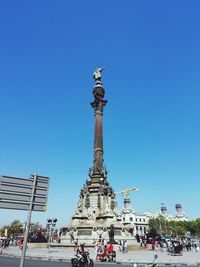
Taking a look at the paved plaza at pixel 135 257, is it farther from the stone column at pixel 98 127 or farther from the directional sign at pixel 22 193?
the stone column at pixel 98 127

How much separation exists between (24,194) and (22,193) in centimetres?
6

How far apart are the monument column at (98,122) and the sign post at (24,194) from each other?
4087cm

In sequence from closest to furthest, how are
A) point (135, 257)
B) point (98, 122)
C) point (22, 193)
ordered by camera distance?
1. point (22, 193)
2. point (135, 257)
3. point (98, 122)

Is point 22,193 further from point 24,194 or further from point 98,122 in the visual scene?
point 98,122

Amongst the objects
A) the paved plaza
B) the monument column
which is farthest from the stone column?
the paved plaza

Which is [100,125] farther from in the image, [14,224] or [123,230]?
[14,224]

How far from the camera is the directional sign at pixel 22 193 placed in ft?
25.0

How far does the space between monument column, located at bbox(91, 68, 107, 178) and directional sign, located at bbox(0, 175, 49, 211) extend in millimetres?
40851

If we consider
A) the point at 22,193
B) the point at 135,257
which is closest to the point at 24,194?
the point at 22,193

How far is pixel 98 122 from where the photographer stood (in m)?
54.1

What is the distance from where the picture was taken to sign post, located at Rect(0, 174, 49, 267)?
7598mm

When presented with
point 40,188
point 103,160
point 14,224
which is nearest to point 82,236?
point 103,160

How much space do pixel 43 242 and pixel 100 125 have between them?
2255cm

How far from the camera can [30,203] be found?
26.2 feet
